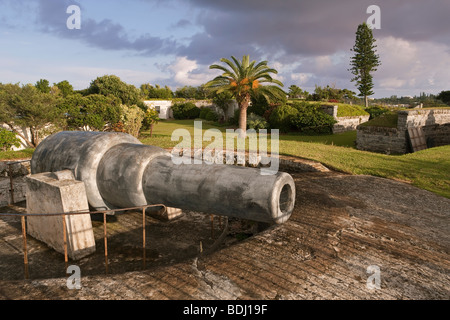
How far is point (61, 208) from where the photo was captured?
542 cm

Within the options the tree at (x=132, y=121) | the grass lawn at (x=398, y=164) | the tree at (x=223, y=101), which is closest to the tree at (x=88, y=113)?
the tree at (x=132, y=121)

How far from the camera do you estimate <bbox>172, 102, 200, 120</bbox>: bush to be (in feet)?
139

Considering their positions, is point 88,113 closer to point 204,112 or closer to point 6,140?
point 6,140

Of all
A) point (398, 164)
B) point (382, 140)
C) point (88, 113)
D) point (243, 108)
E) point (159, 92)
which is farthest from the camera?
point (159, 92)

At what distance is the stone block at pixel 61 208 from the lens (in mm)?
5453

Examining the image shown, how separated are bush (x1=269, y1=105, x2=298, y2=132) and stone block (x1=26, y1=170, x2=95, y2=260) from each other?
900 inches

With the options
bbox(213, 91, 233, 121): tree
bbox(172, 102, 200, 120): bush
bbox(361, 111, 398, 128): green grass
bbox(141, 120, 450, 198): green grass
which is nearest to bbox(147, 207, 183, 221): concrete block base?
bbox(141, 120, 450, 198): green grass

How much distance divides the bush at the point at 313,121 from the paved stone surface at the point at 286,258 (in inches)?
699

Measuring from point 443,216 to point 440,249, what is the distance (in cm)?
212

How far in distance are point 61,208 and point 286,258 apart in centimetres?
373

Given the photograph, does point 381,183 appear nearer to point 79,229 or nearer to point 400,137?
point 79,229

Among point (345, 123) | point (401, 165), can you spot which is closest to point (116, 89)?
point (345, 123)

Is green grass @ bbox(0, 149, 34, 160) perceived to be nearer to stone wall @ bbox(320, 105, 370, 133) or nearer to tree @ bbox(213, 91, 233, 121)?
stone wall @ bbox(320, 105, 370, 133)

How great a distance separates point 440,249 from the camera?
17.3 feet
